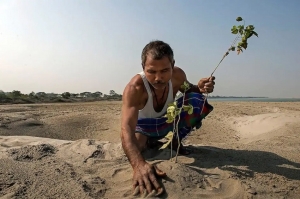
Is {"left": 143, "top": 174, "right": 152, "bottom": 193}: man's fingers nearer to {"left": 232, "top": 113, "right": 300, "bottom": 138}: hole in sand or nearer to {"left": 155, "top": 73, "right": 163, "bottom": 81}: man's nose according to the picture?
{"left": 155, "top": 73, "right": 163, "bottom": 81}: man's nose

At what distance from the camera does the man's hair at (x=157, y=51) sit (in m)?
2.36

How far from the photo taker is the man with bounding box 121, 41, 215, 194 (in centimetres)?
201

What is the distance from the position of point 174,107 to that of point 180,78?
40.5 inches

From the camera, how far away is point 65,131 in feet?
19.9

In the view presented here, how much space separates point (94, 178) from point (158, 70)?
104 cm

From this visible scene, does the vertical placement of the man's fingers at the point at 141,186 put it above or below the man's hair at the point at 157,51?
below

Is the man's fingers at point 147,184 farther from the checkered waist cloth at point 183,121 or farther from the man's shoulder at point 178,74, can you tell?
the man's shoulder at point 178,74

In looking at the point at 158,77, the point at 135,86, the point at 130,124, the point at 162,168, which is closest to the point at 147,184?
the point at 162,168

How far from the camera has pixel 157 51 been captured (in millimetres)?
2381

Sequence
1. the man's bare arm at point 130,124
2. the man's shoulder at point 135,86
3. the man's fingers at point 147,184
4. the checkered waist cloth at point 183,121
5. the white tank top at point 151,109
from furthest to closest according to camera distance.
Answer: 1. the checkered waist cloth at point 183,121
2. the white tank top at point 151,109
3. the man's shoulder at point 135,86
4. the man's bare arm at point 130,124
5. the man's fingers at point 147,184

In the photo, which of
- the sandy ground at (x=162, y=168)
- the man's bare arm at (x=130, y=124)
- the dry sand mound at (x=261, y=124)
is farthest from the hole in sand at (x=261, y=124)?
the man's bare arm at (x=130, y=124)

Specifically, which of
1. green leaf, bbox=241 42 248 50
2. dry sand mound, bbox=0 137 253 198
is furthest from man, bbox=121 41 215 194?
green leaf, bbox=241 42 248 50

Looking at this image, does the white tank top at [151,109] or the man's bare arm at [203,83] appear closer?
the man's bare arm at [203,83]

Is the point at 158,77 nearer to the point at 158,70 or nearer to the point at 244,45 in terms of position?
the point at 158,70
